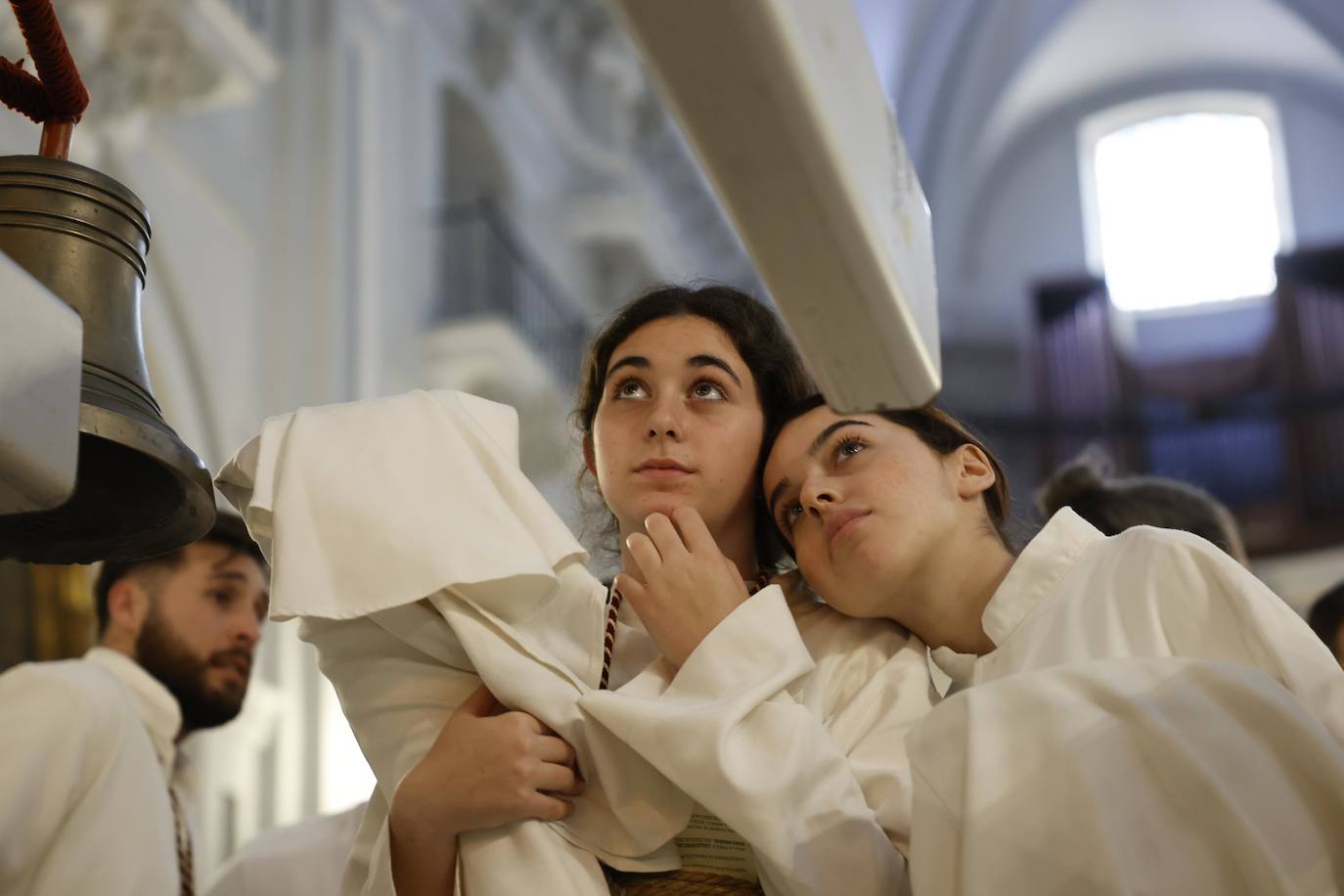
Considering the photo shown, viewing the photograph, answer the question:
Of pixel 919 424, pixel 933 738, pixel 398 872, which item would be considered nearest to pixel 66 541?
pixel 398 872

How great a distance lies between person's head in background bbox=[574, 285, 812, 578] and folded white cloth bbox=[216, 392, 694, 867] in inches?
14.5

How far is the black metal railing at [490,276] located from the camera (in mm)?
9867

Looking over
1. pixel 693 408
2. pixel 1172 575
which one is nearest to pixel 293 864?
pixel 693 408

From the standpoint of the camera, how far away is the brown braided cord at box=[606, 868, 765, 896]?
2.41 m

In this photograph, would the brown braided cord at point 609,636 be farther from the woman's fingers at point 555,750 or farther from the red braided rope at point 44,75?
the red braided rope at point 44,75

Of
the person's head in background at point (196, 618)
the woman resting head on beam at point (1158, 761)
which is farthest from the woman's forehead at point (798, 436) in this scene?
the person's head in background at point (196, 618)

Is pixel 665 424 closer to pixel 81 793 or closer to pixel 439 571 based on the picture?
pixel 439 571

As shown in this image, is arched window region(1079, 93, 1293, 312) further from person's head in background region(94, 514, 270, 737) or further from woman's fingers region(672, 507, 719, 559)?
woman's fingers region(672, 507, 719, 559)

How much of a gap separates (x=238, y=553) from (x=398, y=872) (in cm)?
202

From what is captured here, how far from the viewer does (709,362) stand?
3.01 metres

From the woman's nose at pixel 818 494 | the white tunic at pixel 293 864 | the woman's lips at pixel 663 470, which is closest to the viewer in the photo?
the woman's nose at pixel 818 494

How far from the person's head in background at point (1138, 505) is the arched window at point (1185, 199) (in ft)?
44.3

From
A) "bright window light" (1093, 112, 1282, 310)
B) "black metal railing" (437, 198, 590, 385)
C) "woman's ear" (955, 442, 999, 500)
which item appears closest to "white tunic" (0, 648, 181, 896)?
"woman's ear" (955, 442, 999, 500)

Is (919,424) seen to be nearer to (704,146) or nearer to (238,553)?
(704,146)
